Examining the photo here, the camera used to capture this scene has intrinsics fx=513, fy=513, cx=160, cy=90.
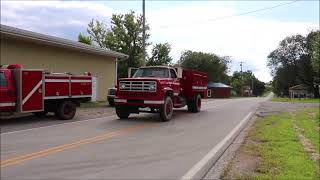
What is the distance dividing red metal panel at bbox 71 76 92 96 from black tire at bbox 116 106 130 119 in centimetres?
147

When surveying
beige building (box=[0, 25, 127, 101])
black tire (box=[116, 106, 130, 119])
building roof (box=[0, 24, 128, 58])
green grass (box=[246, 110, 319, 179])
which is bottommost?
green grass (box=[246, 110, 319, 179])

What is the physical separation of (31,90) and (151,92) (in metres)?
4.39

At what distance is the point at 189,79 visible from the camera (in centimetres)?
2356

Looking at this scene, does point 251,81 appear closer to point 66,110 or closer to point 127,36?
point 127,36

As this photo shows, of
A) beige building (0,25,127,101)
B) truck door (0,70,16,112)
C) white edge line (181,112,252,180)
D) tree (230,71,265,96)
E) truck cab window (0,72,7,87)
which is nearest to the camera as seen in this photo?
white edge line (181,112,252,180)

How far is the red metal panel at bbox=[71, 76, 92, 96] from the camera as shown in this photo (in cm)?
1960

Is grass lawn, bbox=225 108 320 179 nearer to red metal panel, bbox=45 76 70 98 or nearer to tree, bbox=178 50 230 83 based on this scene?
red metal panel, bbox=45 76 70 98

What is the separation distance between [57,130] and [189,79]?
952 cm

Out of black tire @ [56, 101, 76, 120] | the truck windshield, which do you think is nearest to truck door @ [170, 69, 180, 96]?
the truck windshield

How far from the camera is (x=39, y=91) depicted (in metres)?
17.7

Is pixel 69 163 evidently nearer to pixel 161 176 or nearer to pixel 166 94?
pixel 161 176

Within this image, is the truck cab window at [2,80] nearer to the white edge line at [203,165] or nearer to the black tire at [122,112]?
the black tire at [122,112]

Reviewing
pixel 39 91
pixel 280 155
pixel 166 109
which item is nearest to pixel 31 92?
pixel 39 91

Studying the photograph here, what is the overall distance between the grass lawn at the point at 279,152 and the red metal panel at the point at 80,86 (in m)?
6.74
